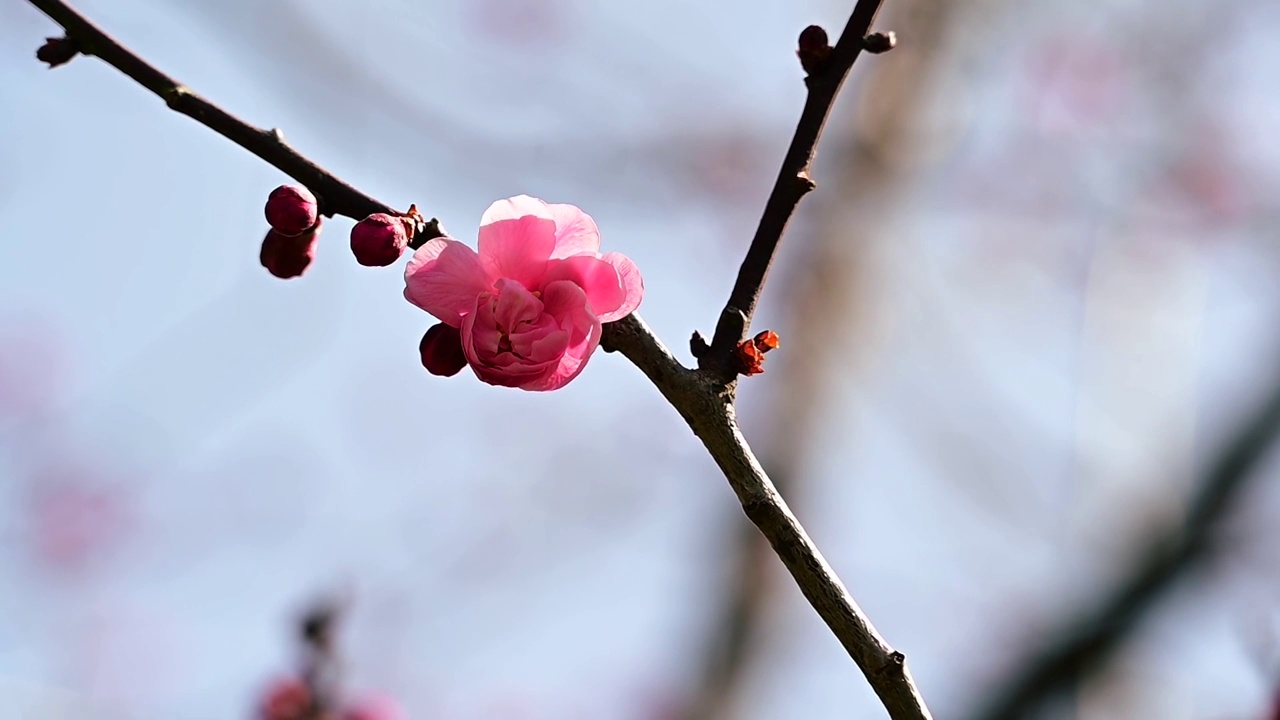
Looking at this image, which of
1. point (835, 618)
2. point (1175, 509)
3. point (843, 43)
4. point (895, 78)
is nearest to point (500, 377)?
point (835, 618)

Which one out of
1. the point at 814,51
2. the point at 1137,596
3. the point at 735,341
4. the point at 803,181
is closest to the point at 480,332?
the point at 735,341

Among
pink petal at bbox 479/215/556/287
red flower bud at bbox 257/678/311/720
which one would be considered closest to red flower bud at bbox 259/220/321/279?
pink petal at bbox 479/215/556/287

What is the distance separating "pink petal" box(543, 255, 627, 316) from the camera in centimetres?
109

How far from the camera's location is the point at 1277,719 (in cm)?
225

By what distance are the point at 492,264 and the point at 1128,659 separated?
102 inches

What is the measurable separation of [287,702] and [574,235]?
5.70 ft

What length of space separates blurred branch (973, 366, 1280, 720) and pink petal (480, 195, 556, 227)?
231cm

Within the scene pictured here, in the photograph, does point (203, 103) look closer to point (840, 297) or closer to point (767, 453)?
point (767, 453)

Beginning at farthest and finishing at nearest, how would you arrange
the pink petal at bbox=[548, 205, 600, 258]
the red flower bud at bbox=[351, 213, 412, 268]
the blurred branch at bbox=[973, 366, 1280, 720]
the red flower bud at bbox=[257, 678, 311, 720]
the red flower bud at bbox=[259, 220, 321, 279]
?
the blurred branch at bbox=[973, 366, 1280, 720] < the red flower bud at bbox=[257, 678, 311, 720] < the red flower bud at bbox=[259, 220, 321, 279] < the pink petal at bbox=[548, 205, 600, 258] < the red flower bud at bbox=[351, 213, 412, 268]

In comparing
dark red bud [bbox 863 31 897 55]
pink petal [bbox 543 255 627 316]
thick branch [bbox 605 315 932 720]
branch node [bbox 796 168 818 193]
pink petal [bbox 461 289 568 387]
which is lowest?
thick branch [bbox 605 315 932 720]

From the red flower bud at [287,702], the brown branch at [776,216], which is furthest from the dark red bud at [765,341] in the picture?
the red flower bud at [287,702]

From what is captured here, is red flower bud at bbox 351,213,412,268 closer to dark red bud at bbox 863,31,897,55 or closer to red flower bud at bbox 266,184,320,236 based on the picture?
red flower bud at bbox 266,184,320,236

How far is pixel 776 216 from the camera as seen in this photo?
1.12 m

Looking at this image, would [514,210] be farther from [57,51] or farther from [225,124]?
[57,51]
